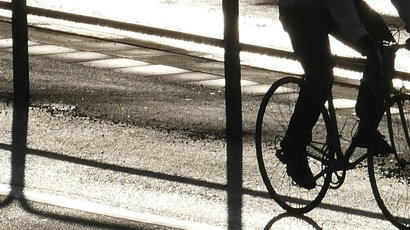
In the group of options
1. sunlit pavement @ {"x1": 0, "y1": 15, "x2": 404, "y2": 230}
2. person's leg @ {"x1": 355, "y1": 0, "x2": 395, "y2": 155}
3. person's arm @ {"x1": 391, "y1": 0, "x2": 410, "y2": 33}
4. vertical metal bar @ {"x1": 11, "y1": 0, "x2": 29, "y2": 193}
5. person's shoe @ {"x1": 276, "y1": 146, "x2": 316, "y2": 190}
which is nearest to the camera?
person's arm @ {"x1": 391, "y1": 0, "x2": 410, "y2": 33}

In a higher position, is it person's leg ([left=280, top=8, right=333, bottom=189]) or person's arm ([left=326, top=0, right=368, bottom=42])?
person's arm ([left=326, top=0, right=368, bottom=42])

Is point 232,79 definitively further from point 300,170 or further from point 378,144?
point 378,144

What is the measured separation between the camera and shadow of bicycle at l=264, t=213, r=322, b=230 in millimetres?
8062

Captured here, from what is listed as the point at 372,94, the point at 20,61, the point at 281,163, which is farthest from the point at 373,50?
the point at 20,61

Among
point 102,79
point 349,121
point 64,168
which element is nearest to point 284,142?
point 64,168

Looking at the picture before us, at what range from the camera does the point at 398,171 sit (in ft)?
27.2

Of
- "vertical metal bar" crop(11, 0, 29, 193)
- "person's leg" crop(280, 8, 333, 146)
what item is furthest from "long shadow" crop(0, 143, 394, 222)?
"vertical metal bar" crop(11, 0, 29, 193)

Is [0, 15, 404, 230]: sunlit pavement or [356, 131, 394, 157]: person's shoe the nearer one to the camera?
[356, 131, 394, 157]: person's shoe

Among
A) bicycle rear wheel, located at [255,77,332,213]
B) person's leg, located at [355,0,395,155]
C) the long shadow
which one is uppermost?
person's leg, located at [355,0,395,155]

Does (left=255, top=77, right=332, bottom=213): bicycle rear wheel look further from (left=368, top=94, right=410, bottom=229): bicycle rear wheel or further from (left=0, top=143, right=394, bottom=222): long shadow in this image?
(left=368, top=94, right=410, bottom=229): bicycle rear wheel

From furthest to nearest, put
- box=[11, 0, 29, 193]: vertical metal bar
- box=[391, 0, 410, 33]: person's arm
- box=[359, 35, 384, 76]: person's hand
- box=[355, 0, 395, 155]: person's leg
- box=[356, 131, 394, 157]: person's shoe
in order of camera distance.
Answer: box=[11, 0, 29, 193]: vertical metal bar < box=[356, 131, 394, 157]: person's shoe < box=[355, 0, 395, 155]: person's leg < box=[391, 0, 410, 33]: person's arm < box=[359, 35, 384, 76]: person's hand

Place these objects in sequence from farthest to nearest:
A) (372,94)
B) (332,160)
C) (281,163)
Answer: (281,163), (332,160), (372,94)

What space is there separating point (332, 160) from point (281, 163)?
0.93m

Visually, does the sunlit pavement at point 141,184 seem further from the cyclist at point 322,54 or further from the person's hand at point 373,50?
the person's hand at point 373,50
